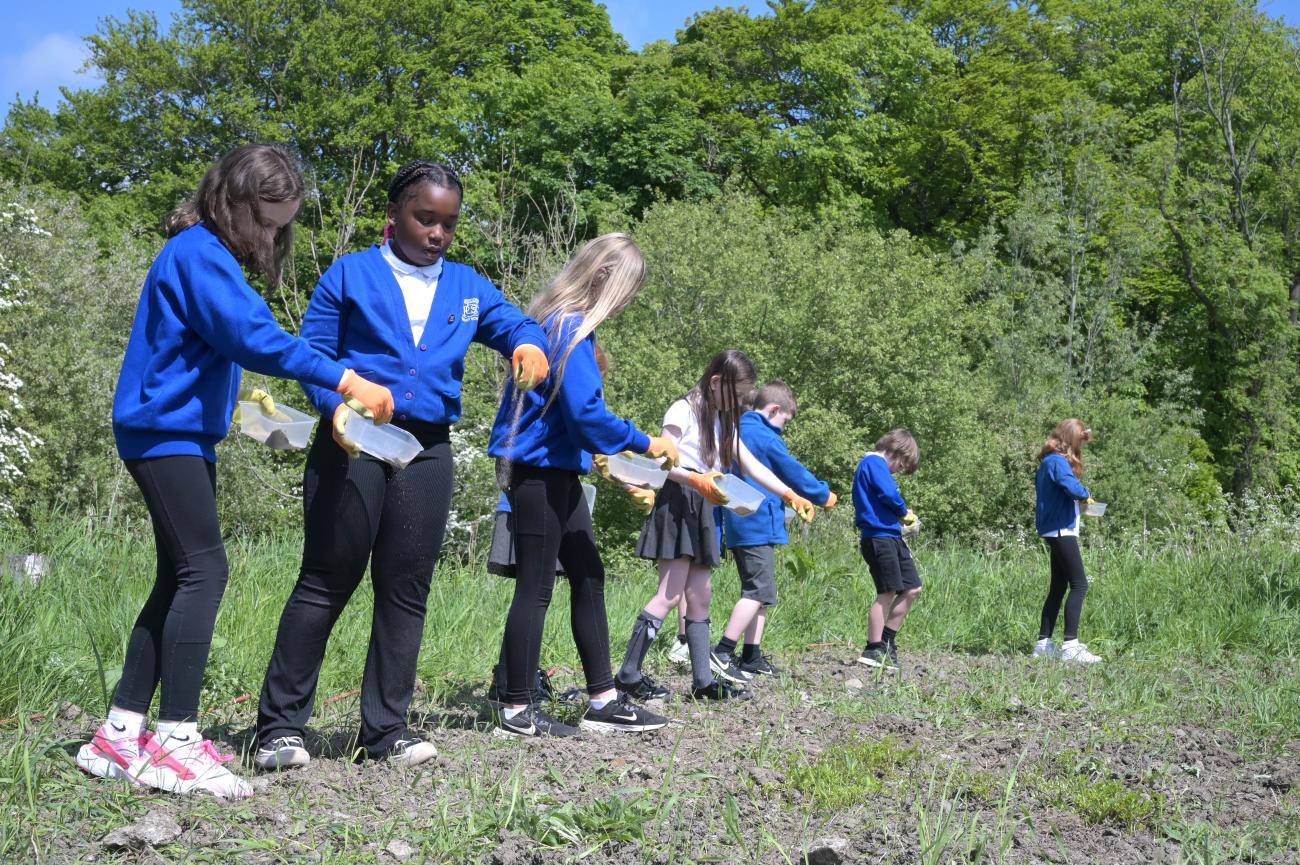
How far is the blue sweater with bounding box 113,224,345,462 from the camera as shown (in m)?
3.20

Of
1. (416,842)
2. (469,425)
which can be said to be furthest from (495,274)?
(416,842)

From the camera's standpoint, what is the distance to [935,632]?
26.4 ft

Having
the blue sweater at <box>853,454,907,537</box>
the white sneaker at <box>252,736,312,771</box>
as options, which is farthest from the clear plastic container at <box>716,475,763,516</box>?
the blue sweater at <box>853,454,907,537</box>

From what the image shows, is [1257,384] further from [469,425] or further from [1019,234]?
[469,425]

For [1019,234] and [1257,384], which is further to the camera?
[1257,384]

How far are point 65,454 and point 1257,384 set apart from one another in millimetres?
28834

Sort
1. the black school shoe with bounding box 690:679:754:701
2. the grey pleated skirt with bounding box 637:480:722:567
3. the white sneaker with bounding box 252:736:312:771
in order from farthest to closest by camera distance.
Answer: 1. the grey pleated skirt with bounding box 637:480:722:567
2. the black school shoe with bounding box 690:679:754:701
3. the white sneaker with bounding box 252:736:312:771

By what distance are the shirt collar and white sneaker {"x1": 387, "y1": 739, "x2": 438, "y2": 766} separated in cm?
139

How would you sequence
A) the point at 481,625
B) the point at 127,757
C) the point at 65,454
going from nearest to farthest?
the point at 127,757 < the point at 481,625 < the point at 65,454

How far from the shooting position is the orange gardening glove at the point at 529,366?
12.1 feet

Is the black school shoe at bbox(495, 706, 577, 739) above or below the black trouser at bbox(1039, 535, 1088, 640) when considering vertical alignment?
below

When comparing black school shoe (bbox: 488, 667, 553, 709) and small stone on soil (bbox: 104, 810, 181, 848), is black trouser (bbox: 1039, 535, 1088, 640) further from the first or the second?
small stone on soil (bbox: 104, 810, 181, 848)

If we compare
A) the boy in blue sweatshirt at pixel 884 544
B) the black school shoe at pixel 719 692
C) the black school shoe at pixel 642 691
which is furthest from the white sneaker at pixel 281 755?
the boy in blue sweatshirt at pixel 884 544

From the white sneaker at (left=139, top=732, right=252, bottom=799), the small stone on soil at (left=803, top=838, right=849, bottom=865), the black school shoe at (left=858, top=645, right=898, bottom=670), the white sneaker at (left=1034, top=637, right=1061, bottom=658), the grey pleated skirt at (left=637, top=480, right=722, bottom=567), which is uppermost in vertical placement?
the grey pleated skirt at (left=637, top=480, right=722, bottom=567)
